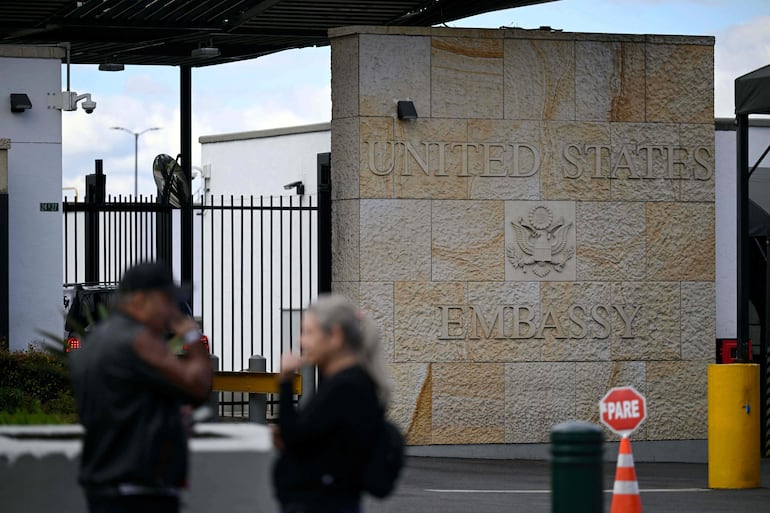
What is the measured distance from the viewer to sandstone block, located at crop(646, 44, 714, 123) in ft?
58.0

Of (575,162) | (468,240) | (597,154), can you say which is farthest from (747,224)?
(468,240)

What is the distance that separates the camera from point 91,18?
1911 cm

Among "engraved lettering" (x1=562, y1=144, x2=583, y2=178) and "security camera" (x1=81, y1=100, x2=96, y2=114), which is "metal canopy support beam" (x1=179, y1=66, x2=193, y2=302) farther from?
"engraved lettering" (x1=562, y1=144, x2=583, y2=178)

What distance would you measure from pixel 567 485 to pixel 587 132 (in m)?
9.19

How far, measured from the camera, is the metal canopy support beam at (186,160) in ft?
61.3

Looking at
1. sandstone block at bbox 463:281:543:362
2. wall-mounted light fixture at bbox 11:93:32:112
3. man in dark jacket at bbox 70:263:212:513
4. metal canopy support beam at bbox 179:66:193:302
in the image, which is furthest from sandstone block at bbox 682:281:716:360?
man in dark jacket at bbox 70:263:212:513

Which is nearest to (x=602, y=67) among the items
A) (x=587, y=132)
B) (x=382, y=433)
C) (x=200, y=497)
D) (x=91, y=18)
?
(x=587, y=132)

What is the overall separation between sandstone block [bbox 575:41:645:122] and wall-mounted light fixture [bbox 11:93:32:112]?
681 centimetres

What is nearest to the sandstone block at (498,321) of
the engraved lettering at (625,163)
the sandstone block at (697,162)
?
the engraved lettering at (625,163)

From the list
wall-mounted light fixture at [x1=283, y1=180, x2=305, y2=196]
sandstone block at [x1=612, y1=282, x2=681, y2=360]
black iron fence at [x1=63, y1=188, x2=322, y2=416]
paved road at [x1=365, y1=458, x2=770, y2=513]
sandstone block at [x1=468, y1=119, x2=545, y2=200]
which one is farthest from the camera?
wall-mounted light fixture at [x1=283, y1=180, x2=305, y2=196]

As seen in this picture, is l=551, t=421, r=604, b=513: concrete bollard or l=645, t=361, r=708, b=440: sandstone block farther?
l=645, t=361, r=708, b=440: sandstone block

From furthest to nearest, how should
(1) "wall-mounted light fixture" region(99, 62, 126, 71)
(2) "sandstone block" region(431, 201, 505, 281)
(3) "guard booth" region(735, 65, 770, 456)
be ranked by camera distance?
(1) "wall-mounted light fixture" region(99, 62, 126, 71)
(2) "sandstone block" region(431, 201, 505, 281)
(3) "guard booth" region(735, 65, 770, 456)

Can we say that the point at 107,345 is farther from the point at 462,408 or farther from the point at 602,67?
the point at 602,67

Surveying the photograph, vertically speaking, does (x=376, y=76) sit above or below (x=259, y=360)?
above
